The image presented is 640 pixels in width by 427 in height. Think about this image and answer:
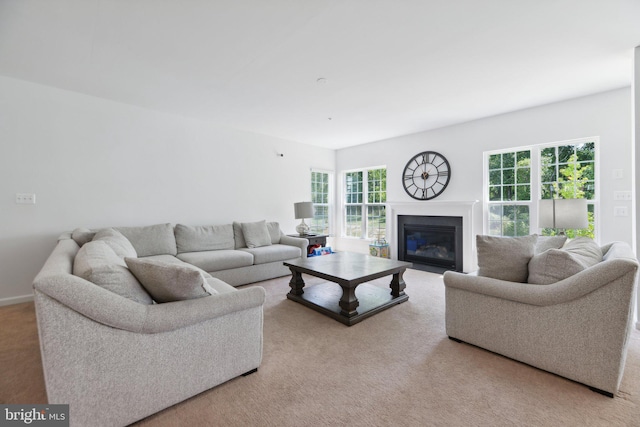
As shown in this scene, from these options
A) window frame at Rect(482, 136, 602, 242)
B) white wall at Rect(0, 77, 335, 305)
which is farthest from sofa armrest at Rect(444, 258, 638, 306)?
white wall at Rect(0, 77, 335, 305)

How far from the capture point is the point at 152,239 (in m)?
3.66

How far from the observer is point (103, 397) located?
1.31 m

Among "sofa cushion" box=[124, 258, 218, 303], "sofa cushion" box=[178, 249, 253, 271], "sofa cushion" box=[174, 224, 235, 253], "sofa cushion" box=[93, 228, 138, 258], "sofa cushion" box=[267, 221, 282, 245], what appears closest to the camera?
"sofa cushion" box=[124, 258, 218, 303]

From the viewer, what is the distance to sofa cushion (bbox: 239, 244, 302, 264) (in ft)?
13.3

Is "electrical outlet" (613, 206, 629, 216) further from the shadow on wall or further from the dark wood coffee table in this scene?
the shadow on wall

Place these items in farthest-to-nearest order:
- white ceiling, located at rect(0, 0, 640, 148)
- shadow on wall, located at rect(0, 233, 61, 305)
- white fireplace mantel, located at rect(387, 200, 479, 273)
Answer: white fireplace mantel, located at rect(387, 200, 479, 273)
shadow on wall, located at rect(0, 233, 61, 305)
white ceiling, located at rect(0, 0, 640, 148)

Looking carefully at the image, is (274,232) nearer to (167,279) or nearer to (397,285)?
(397,285)

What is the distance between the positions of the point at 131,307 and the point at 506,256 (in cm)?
251

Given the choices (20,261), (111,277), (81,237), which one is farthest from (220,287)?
(20,261)

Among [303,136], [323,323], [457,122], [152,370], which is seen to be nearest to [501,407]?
[323,323]

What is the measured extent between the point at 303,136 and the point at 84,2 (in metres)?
3.80

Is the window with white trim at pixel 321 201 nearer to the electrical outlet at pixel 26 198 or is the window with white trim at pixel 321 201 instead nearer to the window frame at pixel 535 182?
the window frame at pixel 535 182

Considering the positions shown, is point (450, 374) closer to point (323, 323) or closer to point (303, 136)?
point (323, 323)

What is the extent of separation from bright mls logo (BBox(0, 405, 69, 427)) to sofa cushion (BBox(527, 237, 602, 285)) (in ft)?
9.36
